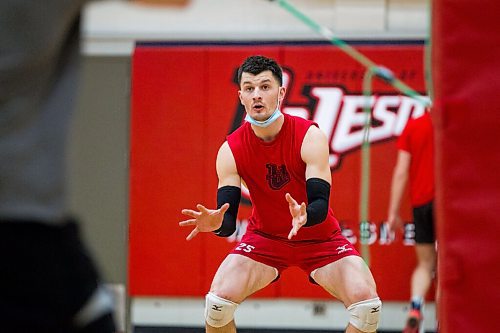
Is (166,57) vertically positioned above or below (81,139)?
above

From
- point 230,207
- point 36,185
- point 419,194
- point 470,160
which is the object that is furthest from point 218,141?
point 36,185

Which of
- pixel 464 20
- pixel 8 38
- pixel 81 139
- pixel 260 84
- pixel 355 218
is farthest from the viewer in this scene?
pixel 81 139

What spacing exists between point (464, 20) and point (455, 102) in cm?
21

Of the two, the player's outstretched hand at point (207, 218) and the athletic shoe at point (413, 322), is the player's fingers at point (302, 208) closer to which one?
the player's outstretched hand at point (207, 218)

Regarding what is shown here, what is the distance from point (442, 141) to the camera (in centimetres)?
233

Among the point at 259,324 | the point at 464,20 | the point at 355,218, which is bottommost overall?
the point at 259,324

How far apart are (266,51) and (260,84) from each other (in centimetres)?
232

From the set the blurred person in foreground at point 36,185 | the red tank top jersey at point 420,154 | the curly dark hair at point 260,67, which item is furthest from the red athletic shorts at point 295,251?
the blurred person in foreground at point 36,185

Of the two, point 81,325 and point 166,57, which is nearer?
point 81,325

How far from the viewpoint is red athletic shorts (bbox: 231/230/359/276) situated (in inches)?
144

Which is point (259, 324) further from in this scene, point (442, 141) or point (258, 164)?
point (442, 141)

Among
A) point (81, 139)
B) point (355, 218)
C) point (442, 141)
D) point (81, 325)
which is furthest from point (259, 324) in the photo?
point (81, 325)

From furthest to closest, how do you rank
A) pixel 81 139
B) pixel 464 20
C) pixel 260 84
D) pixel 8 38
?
pixel 81 139, pixel 260 84, pixel 464 20, pixel 8 38

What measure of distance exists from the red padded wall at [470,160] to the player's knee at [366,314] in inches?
46.2
